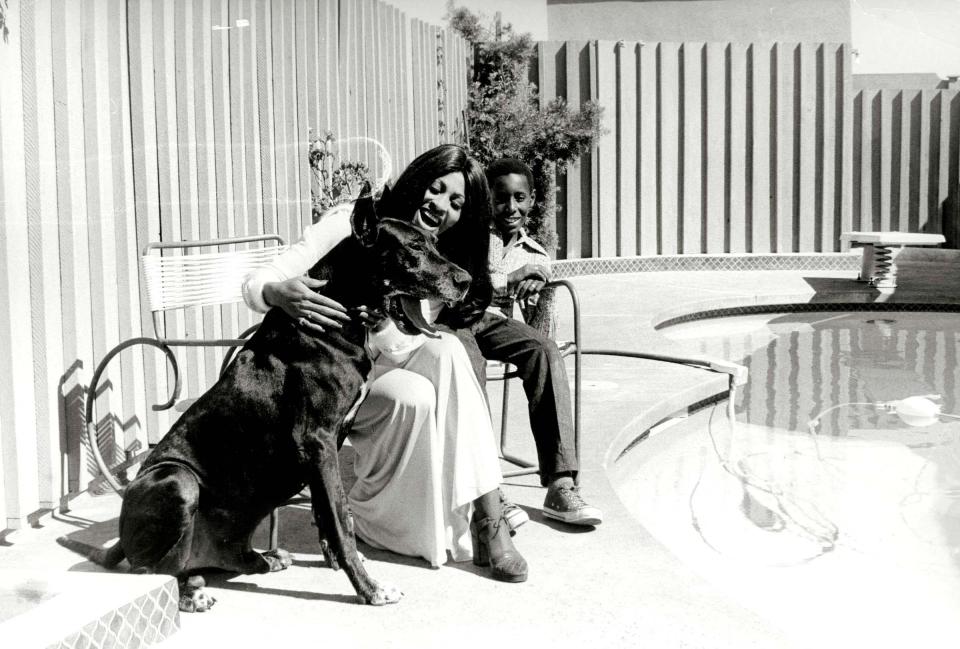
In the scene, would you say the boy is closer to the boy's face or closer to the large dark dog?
the boy's face

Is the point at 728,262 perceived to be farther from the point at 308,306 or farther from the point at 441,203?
the point at 308,306

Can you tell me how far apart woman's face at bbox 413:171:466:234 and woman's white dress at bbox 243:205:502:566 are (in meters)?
0.22

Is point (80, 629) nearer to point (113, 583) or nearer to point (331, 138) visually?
point (113, 583)

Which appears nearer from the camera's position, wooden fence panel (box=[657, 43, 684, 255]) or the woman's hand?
the woman's hand

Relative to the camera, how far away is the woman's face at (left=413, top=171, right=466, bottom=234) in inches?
116

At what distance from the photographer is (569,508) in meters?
3.20

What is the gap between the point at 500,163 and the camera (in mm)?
3779

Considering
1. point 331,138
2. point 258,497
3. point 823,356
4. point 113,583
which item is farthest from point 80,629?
point 823,356

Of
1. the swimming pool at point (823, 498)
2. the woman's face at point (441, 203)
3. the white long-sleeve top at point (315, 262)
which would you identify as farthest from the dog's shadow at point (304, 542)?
the swimming pool at point (823, 498)

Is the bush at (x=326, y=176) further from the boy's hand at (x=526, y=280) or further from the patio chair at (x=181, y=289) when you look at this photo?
the boy's hand at (x=526, y=280)

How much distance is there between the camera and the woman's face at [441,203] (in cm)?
295

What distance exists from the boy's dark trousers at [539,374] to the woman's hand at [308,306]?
75cm

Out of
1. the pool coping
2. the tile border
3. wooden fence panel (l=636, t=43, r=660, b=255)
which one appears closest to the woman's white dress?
the pool coping

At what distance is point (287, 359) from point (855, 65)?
499 inches
